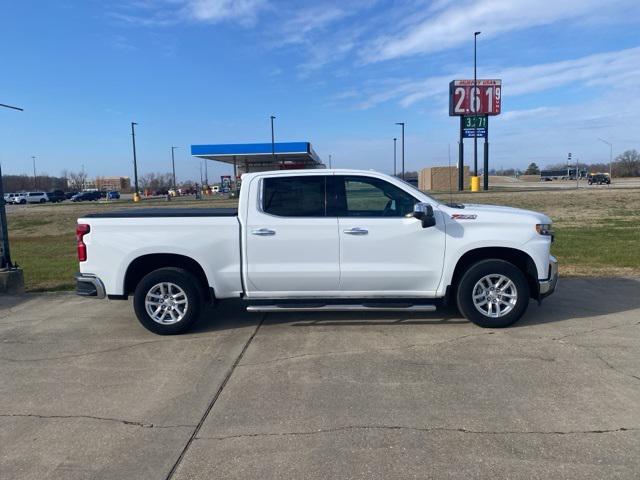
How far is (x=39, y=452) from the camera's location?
3498 mm

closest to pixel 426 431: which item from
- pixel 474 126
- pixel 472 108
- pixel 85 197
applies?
pixel 474 126

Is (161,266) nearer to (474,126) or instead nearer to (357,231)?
(357,231)

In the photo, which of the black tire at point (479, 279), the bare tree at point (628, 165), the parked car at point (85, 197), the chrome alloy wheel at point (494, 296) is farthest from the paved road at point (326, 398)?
the bare tree at point (628, 165)

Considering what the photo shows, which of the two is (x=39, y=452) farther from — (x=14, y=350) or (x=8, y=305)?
(x=8, y=305)

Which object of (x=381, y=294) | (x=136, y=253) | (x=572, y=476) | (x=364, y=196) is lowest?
(x=572, y=476)

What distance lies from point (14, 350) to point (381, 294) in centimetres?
412

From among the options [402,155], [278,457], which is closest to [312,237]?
[278,457]

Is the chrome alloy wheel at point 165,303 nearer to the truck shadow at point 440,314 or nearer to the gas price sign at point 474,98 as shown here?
the truck shadow at point 440,314

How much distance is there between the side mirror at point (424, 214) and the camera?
18.4 feet

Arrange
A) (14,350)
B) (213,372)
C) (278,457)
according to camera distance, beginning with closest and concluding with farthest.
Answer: (278,457)
(213,372)
(14,350)

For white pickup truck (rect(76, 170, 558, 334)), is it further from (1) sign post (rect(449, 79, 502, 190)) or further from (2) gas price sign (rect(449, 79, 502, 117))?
(2) gas price sign (rect(449, 79, 502, 117))

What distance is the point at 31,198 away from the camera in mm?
69375

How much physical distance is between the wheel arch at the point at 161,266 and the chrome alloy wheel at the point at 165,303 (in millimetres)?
258

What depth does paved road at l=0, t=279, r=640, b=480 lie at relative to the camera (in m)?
3.31
